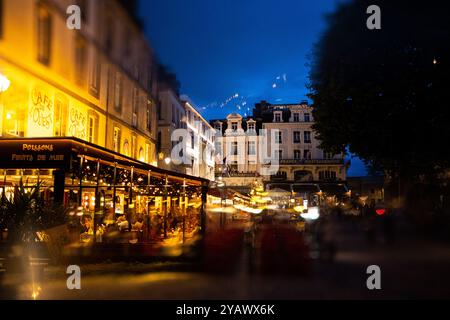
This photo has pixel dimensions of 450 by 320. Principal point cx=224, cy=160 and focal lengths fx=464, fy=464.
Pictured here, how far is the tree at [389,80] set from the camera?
781 inches

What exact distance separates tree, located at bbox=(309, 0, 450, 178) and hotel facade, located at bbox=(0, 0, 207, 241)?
7870mm

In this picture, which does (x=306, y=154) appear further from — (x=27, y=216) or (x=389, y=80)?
(x=27, y=216)

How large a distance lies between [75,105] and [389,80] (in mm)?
14586

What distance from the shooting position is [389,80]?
21266 mm

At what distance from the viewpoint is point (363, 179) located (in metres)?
68.4

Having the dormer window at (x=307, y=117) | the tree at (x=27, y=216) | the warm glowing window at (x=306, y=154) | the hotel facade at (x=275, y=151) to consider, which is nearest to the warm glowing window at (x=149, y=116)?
the tree at (x=27, y=216)

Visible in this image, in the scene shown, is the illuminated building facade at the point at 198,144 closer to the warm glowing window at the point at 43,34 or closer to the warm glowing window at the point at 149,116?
the warm glowing window at the point at 149,116

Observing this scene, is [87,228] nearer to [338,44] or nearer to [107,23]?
[107,23]

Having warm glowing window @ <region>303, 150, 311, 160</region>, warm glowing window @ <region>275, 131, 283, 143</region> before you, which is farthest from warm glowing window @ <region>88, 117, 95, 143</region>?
warm glowing window @ <region>303, 150, 311, 160</region>

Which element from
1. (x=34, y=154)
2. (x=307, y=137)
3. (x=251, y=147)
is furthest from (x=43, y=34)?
(x=307, y=137)

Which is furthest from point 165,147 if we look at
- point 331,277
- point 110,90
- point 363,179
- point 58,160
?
point 363,179

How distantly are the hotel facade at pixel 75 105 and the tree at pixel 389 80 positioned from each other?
787 centimetres

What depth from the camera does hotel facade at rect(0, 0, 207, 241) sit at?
14.1 metres

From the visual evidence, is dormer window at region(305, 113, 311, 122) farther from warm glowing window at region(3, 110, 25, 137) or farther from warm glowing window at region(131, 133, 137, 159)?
warm glowing window at region(3, 110, 25, 137)
